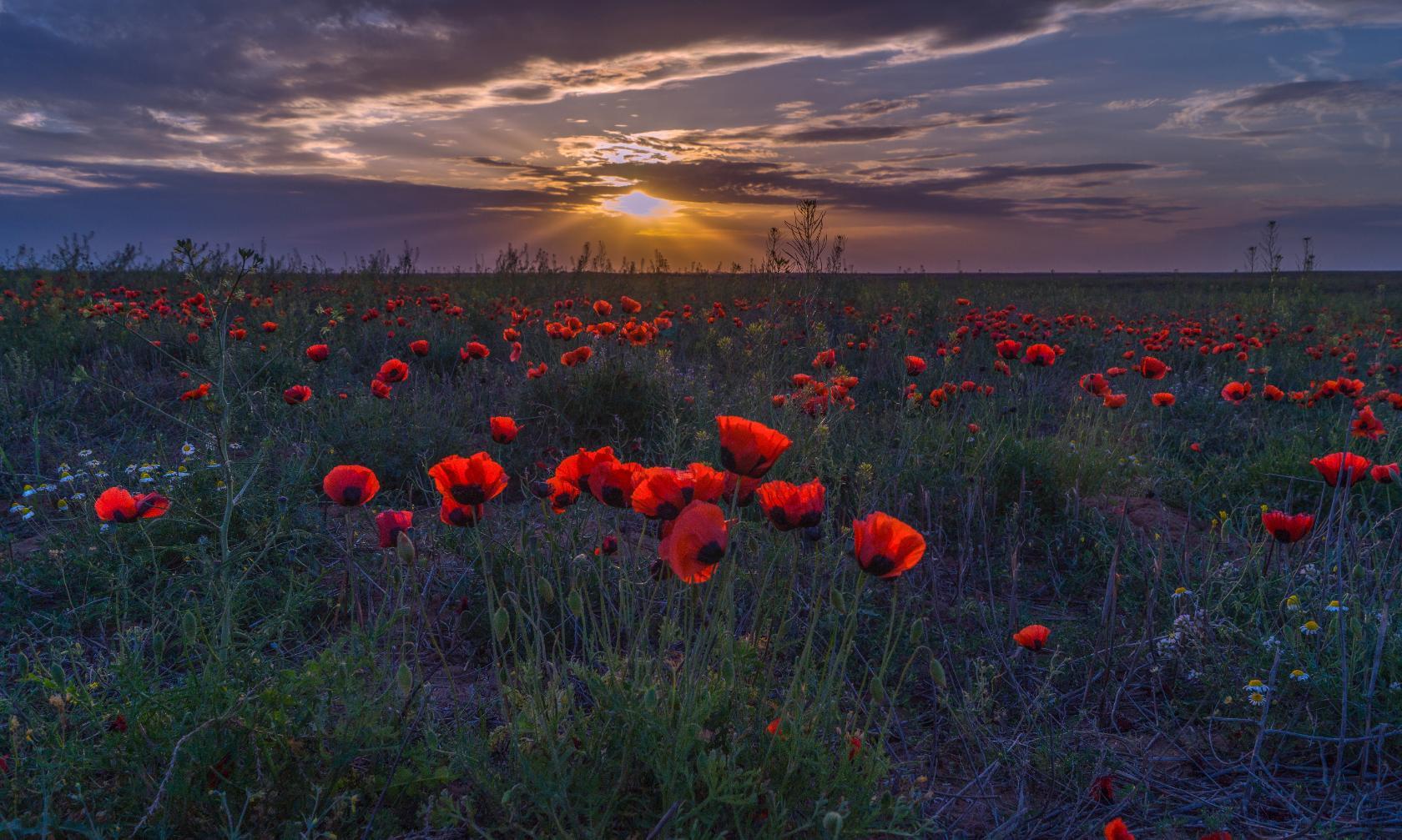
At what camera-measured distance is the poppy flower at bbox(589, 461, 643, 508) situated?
167 cm

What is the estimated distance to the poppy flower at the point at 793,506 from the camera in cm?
148

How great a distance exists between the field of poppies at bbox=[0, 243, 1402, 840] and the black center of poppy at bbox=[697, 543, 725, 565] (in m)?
0.02

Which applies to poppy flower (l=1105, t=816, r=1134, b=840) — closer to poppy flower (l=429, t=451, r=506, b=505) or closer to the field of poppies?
the field of poppies

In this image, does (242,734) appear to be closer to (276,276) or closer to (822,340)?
(822,340)

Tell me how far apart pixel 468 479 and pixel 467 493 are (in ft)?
0.10

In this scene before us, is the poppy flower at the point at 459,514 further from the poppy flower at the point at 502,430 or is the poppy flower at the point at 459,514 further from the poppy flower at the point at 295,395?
the poppy flower at the point at 295,395

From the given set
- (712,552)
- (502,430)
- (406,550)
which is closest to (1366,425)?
(712,552)

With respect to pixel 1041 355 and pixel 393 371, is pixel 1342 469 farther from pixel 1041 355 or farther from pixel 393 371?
pixel 393 371

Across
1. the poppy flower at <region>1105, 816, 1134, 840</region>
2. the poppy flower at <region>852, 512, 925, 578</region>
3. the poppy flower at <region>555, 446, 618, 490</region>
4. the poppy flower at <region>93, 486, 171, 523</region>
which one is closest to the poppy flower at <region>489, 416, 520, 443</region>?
the poppy flower at <region>555, 446, 618, 490</region>

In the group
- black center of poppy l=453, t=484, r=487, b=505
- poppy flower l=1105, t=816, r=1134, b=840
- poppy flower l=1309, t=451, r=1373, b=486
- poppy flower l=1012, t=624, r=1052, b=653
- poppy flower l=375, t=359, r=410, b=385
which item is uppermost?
poppy flower l=375, t=359, r=410, b=385

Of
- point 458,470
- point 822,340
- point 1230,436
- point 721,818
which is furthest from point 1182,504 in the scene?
point 458,470

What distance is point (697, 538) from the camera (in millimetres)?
1411

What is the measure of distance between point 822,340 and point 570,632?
250 centimetres

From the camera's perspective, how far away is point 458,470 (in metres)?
1.68
